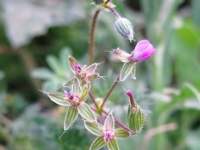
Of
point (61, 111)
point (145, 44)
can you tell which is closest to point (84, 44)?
point (61, 111)

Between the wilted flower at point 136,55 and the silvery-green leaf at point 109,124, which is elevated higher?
the wilted flower at point 136,55

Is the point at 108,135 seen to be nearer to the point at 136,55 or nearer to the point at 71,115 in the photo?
the point at 71,115

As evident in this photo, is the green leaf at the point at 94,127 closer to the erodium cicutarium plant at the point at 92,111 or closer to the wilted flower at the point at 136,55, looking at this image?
the erodium cicutarium plant at the point at 92,111

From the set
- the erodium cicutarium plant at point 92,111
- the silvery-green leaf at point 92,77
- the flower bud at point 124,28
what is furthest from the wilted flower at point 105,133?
the flower bud at point 124,28

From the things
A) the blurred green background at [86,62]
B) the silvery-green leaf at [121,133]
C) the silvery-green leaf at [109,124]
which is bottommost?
the blurred green background at [86,62]

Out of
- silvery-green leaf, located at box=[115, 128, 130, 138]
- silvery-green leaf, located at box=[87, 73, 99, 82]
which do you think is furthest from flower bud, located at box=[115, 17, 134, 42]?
silvery-green leaf, located at box=[115, 128, 130, 138]

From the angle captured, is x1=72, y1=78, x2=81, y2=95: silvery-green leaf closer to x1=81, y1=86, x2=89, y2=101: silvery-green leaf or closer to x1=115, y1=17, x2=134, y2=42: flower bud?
x1=81, y1=86, x2=89, y2=101: silvery-green leaf

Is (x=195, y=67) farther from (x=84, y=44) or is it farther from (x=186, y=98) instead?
(x=84, y=44)
